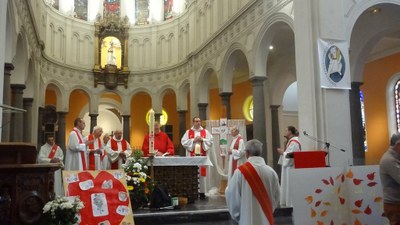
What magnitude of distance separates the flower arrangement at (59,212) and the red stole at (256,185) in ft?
6.30

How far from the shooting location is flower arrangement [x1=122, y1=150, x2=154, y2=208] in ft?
24.7

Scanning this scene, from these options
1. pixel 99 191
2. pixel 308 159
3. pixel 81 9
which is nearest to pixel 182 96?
pixel 81 9

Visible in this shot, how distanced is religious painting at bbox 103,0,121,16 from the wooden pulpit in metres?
19.9

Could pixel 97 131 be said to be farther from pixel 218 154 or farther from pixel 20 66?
pixel 20 66

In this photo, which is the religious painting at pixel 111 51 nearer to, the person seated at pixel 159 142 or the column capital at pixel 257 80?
the column capital at pixel 257 80

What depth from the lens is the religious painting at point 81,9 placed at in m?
22.0

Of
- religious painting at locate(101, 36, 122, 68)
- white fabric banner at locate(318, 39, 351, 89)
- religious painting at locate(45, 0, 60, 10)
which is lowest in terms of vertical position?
white fabric banner at locate(318, 39, 351, 89)

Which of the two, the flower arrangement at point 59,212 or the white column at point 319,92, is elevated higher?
the white column at point 319,92

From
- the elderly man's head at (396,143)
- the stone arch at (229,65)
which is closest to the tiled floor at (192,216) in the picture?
the elderly man's head at (396,143)

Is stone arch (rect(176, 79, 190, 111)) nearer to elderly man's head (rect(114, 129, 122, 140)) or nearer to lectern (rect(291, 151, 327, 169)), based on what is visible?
elderly man's head (rect(114, 129, 122, 140))

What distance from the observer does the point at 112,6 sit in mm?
23172

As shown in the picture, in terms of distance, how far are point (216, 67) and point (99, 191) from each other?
35.7ft

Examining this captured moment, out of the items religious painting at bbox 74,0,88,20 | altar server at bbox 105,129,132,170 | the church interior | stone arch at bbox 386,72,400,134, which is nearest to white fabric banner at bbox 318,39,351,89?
the church interior

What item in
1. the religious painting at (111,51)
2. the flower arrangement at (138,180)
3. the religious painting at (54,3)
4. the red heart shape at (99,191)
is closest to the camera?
the red heart shape at (99,191)
